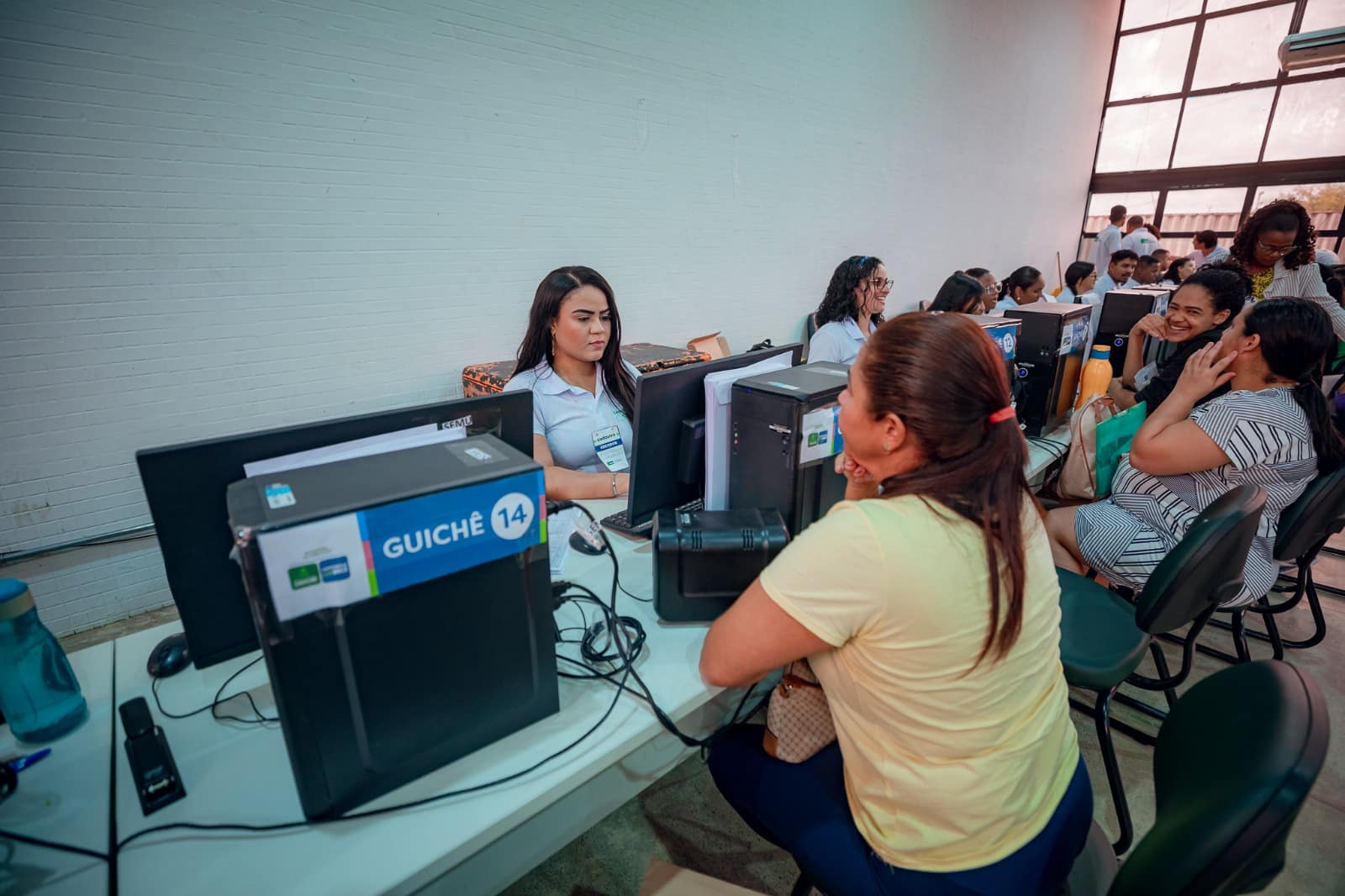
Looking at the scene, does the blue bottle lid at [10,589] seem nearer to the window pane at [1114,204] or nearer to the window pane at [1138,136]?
the window pane at [1114,204]

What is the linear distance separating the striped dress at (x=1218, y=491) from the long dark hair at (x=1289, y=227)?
225cm

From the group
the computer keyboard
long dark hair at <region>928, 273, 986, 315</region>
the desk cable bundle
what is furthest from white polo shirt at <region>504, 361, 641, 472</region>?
long dark hair at <region>928, 273, 986, 315</region>

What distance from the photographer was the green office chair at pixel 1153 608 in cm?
124

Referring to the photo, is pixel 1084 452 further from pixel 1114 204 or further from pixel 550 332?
pixel 1114 204

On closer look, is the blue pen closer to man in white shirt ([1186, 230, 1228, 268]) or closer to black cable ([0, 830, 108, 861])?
black cable ([0, 830, 108, 861])

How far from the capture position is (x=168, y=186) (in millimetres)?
2076

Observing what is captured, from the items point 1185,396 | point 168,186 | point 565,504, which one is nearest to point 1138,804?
point 1185,396

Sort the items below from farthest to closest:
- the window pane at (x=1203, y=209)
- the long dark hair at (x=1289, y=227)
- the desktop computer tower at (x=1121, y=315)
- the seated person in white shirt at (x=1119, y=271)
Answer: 1. the window pane at (x=1203, y=209)
2. the seated person in white shirt at (x=1119, y=271)
3. the long dark hair at (x=1289, y=227)
4. the desktop computer tower at (x=1121, y=315)

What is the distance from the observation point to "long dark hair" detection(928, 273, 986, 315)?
10.1 ft

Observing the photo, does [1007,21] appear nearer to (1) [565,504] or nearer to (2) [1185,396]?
(2) [1185,396]

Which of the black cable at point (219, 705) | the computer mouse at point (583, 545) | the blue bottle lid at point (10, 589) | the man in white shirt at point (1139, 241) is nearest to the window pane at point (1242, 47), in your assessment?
the man in white shirt at point (1139, 241)

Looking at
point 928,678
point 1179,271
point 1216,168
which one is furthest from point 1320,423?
point 1216,168

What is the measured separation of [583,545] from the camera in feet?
4.53

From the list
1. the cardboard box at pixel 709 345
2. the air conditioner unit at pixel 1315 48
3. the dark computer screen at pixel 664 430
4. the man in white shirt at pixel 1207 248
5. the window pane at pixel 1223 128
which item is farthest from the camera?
the window pane at pixel 1223 128
